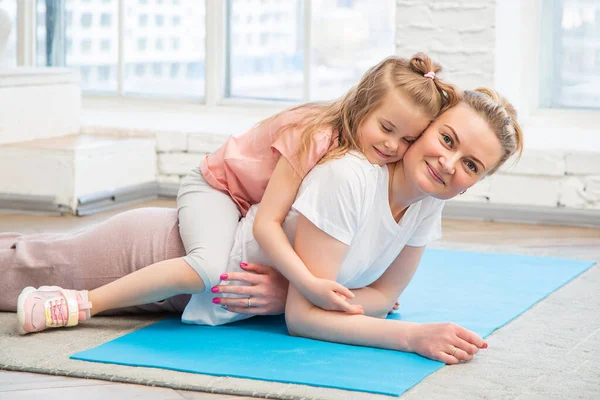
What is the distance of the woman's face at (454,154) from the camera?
6.11 feet

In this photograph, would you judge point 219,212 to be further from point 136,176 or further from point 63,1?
point 63,1

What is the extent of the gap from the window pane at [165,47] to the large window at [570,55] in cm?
158

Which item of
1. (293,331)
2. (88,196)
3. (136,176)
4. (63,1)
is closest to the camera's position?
(293,331)

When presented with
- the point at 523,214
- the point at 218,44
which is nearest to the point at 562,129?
the point at 523,214

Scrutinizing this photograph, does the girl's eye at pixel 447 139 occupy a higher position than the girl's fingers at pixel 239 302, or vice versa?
the girl's eye at pixel 447 139

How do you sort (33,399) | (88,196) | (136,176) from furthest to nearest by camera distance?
1. (136,176)
2. (88,196)
3. (33,399)

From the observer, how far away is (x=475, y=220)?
374 centimetres

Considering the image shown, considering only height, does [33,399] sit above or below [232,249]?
below

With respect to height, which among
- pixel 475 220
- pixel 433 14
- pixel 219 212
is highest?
pixel 433 14

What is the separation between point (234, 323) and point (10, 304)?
52 centimetres

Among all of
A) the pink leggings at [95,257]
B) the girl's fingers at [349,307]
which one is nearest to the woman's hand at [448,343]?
the girl's fingers at [349,307]

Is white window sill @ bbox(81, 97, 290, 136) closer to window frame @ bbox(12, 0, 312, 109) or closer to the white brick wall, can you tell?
window frame @ bbox(12, 0, 312, 109)

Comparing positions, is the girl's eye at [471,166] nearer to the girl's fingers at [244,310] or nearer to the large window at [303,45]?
the girl's fingers at [244,310]

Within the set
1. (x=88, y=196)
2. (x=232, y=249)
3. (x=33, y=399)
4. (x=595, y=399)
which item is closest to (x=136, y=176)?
(x=88, y=196)
